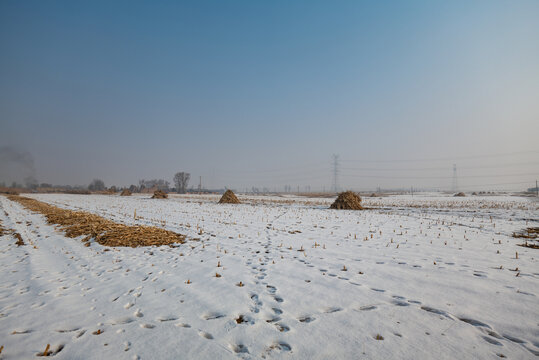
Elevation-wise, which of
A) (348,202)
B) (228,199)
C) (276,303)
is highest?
(348,202)

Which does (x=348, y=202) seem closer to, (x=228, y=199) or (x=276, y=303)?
(x=228, y=199)

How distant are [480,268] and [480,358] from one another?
3803mm

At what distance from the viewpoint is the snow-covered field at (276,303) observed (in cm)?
272

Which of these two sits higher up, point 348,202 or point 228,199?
point 348,202

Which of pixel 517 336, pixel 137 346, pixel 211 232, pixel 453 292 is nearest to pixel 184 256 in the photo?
pixel 211 232

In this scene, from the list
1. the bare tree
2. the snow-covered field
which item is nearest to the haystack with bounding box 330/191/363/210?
the snow-covered field

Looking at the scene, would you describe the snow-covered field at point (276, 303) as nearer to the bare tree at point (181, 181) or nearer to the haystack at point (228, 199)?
the haystack at point (228, 199)

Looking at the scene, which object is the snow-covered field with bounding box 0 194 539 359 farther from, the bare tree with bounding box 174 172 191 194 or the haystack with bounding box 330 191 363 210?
the bare tree with bounding box 174 172 191 194

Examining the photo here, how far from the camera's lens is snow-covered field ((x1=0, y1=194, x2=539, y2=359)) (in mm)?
2725

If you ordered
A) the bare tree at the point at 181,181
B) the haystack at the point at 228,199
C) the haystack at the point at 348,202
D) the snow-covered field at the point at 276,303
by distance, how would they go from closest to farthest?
the snow-covered field at the point at 276,303
the haystack at the point at 348,202
the haystack at the point at 228,199
the bare tree at the point at 181,181

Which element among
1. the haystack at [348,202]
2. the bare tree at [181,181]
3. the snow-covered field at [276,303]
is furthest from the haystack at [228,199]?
the bare tree at [181,181]

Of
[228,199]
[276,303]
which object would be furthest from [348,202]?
[276,303]

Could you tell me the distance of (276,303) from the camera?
3.87 m

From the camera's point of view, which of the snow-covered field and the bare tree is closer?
the snow-covered field
